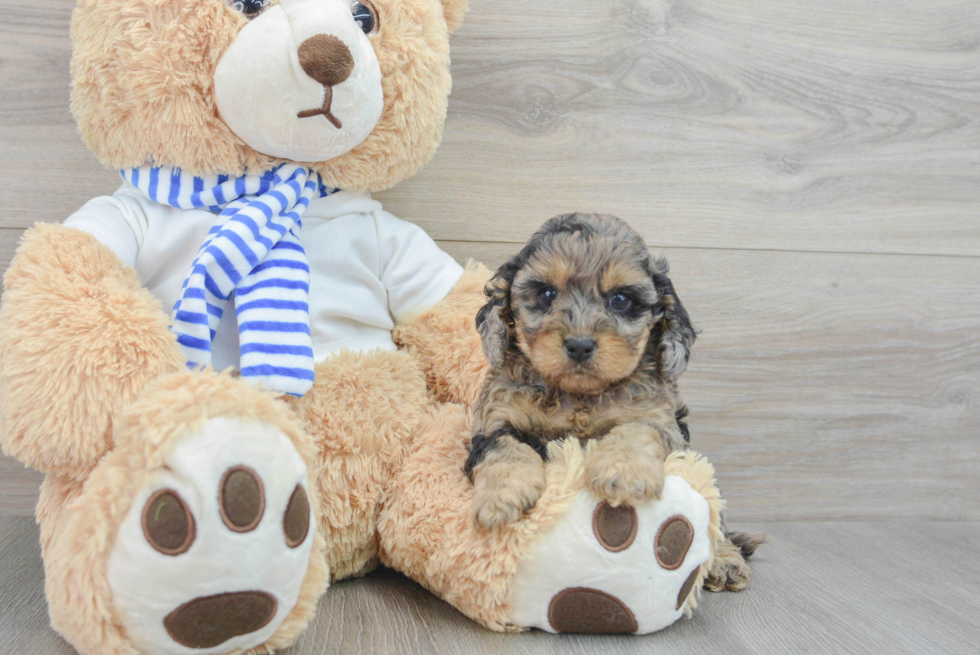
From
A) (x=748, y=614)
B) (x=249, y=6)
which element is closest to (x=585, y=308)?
(x=748, y=614)

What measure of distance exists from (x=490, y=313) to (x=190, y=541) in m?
0.84

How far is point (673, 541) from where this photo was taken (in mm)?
1556

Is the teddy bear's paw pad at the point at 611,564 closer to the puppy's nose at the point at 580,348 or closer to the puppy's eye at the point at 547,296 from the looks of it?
the puppy's nose at the point at 580,348

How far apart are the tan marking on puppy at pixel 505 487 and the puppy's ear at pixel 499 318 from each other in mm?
253

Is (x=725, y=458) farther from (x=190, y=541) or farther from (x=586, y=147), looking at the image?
(x=190, y=541)

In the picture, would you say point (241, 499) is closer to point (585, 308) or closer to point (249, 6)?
point (585, 308)

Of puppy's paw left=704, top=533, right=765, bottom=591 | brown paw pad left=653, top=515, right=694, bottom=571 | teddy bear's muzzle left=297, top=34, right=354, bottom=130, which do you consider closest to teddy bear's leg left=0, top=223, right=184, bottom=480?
teddy bear's muzzle left=297, top=34, right=354, bottom=130

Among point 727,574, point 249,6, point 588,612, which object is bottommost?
point 727,574

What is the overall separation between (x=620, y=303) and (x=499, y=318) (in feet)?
0.94

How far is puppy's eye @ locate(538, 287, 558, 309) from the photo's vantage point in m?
1.73

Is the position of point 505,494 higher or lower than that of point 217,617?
higher

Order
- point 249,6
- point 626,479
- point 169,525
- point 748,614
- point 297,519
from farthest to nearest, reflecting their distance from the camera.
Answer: point 748,614 → point 249,6 → point 626,479 → point 297,519 → point 169,525

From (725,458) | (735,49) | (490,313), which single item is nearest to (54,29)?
(490,313)

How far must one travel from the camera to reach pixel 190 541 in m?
1.24
